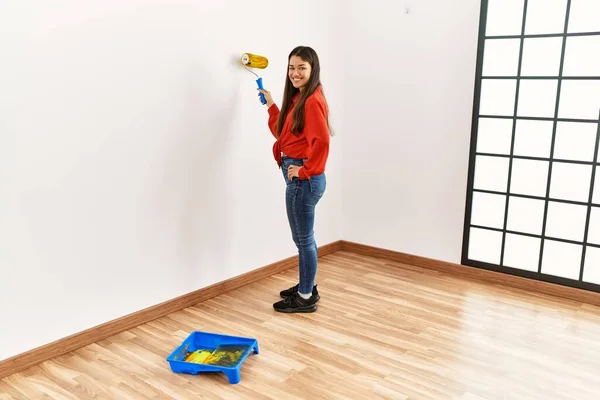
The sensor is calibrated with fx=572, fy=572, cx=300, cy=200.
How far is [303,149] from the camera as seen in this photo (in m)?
2.82

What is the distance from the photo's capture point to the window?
3.11m

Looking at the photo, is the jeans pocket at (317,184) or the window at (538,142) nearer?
the jeans pocket at (317,184)

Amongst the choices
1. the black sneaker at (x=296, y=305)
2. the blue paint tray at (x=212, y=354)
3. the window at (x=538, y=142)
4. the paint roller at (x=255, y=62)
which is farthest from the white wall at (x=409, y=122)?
the blue paint tray at (x=212, y=354)

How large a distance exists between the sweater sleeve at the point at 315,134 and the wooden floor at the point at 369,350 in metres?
0.80

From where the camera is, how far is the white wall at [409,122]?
3471 millimetres

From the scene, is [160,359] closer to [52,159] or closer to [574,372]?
[52,159]

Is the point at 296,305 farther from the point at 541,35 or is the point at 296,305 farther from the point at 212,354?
the point at 541,35

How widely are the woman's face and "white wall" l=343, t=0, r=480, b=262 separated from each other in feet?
3.72

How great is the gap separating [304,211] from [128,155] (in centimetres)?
89

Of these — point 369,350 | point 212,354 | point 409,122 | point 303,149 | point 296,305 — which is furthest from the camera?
point 409,122

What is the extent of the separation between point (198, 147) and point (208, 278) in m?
0.73

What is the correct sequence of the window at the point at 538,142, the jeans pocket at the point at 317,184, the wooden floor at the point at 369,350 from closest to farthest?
the wooden floor at the point at 369,350 → the jeans pocket at the point at 317,184 → the window at the point at 538,142

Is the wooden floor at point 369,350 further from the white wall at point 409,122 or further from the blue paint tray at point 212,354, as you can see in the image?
the white wall at point 409,122

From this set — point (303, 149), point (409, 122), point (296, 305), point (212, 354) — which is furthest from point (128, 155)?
point (409, 122)
